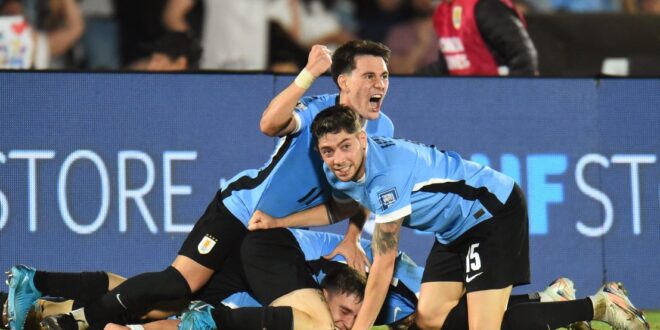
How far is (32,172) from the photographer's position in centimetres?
895

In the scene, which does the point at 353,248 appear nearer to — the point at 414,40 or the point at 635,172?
the point at 635,172

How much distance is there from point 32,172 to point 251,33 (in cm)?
391

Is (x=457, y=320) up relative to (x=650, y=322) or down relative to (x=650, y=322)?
up

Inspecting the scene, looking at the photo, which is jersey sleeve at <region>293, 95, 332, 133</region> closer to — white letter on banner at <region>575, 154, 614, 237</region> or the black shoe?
the black shoe

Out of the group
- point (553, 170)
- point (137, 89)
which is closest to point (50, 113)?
point (137, 89)

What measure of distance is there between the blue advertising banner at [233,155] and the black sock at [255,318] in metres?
1.85

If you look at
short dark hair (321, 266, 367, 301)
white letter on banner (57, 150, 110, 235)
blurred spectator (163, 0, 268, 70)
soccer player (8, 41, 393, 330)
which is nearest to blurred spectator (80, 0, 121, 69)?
blurred spectator (163, 0, 268, 70)

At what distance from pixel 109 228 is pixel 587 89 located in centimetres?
335

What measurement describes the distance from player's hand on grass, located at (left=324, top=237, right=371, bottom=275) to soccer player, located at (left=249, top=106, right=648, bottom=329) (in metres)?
0.20

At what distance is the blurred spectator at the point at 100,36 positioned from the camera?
12.6 metres

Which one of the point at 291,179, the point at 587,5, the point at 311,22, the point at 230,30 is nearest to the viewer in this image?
the point at 291,179

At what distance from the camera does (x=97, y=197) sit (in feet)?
29.5

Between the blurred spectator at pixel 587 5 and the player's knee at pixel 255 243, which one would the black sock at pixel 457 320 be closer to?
the player's knee at pixel 255 243

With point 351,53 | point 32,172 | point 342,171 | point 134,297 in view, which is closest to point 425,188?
point 342,171
